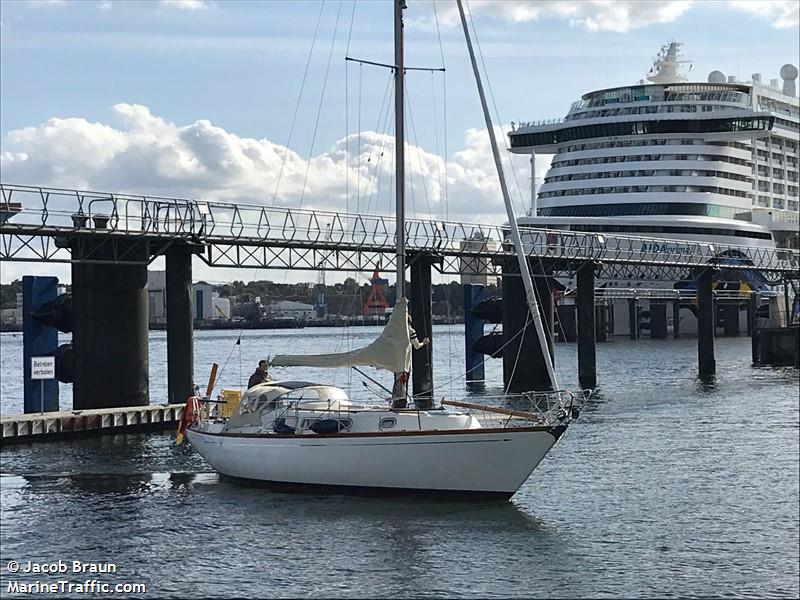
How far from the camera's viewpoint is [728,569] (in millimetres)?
22922

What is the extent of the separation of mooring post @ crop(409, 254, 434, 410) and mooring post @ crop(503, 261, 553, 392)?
476 cm

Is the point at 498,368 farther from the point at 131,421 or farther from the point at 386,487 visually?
the point at 386,487

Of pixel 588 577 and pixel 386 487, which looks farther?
pixel 386 487

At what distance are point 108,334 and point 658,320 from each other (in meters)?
105

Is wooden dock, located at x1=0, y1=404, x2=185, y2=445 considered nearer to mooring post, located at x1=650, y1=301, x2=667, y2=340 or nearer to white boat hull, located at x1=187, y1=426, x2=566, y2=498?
white boat hull, located at x1=187, y1=426, x2=566, y2=498

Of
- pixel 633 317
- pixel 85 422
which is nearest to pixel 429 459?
pixel 85 422

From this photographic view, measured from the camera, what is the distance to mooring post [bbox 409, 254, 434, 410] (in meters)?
50.4

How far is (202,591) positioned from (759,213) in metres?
106

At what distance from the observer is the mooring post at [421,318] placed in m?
50.4

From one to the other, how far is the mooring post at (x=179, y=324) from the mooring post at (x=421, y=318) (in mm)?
9832

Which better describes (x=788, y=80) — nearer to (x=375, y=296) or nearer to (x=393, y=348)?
(x=375, y=296)

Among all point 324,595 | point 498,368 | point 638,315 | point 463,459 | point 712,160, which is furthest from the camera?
point 638,315

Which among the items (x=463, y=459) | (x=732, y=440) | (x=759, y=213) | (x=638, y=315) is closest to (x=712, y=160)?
(x=759, y=213)

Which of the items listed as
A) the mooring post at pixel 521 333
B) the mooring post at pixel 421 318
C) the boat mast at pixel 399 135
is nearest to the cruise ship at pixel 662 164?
the mooring post at pixel 521 333
